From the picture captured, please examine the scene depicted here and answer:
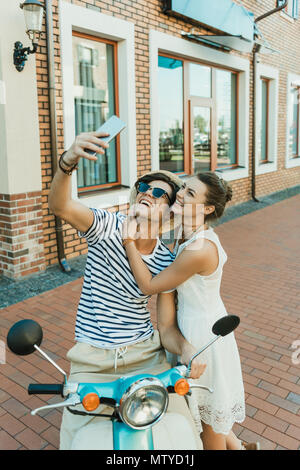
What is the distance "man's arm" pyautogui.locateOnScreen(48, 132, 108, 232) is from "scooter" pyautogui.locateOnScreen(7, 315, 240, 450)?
1.76ft

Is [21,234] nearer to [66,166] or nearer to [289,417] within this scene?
[289,417]

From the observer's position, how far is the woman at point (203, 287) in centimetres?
195

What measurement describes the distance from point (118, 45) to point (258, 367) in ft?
17.5

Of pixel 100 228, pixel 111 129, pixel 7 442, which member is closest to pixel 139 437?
Answer: pixel 100 228

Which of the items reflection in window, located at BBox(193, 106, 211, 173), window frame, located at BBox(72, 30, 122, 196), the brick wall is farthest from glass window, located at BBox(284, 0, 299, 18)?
the brick wall

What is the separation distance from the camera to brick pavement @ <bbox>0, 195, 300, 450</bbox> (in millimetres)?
2758

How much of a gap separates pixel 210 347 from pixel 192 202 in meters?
0.68

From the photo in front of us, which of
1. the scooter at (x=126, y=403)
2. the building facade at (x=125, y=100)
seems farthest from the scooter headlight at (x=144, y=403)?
the building facade at (x=125, y=100)

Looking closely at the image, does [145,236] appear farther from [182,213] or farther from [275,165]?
[275,165]

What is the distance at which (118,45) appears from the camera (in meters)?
6.78

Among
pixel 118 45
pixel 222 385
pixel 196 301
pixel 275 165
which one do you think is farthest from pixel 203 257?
pixel 275 165

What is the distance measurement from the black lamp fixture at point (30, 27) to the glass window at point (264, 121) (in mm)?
8699

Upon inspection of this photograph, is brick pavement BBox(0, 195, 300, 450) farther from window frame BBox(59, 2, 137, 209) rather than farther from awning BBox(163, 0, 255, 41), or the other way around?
awning BBox(163, 0, 255, 41)

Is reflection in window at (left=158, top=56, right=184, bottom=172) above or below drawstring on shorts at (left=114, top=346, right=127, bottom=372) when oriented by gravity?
above
